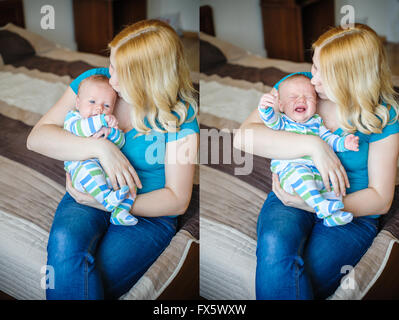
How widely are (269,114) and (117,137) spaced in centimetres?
43

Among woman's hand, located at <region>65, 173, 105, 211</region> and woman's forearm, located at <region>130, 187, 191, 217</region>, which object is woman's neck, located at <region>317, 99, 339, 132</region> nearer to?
woman's forearm, located at <region>130, 187, 191, 217</region>

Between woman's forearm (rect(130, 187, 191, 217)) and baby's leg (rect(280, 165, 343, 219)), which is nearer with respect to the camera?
baby's leg (rect(280, 165, 343, 219))

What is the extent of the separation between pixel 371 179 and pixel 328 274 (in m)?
0.30

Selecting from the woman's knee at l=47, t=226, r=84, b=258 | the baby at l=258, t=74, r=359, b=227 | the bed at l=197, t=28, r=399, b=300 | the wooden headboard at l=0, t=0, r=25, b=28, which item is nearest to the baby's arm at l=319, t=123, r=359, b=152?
the baby at l=258, t=74, r=359, b=227

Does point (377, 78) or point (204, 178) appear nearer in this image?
point (377, 78)

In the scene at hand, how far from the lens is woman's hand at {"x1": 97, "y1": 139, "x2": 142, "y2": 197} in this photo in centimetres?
104

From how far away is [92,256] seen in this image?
0.97 m

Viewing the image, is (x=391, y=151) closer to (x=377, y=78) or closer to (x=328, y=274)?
(x=377, y=78)

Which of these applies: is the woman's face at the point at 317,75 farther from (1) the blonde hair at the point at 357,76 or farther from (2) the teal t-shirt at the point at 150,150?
(2) the teal t-shirt at the point at 150,150

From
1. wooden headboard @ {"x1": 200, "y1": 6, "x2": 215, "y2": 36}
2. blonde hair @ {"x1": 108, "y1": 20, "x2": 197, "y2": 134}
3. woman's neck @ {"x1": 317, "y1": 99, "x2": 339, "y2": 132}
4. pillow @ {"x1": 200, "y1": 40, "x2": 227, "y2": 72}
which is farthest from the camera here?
wooden headboard @ {"x1": 200, "y1": 6, "x2": 215, "y2": 36}

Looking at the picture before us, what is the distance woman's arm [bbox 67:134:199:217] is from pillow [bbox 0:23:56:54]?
1849mm

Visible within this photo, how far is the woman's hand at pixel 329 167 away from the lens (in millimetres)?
1013

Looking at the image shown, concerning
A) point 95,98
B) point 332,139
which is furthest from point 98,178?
point 332,139
